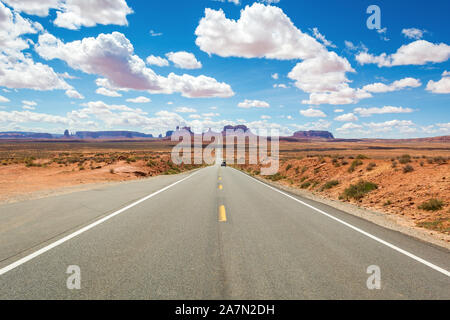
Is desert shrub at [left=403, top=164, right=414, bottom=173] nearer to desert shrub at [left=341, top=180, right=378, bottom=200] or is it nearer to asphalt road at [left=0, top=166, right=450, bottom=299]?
desert shrub at [left=341, top=180, right=378, bottom=200]

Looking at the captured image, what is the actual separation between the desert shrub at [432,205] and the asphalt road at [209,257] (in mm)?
3804

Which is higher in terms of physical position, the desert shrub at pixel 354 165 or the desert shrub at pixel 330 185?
the desert shrub at pixel 354 165

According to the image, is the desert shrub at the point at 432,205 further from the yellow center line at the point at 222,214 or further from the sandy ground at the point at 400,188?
the yellow center line at the point at 222,214

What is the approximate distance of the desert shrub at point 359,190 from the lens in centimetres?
1388

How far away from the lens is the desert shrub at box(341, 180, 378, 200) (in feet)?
45.5

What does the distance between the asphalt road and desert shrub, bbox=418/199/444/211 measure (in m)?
3.80

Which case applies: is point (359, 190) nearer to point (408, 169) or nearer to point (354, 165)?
point (408, 169)
